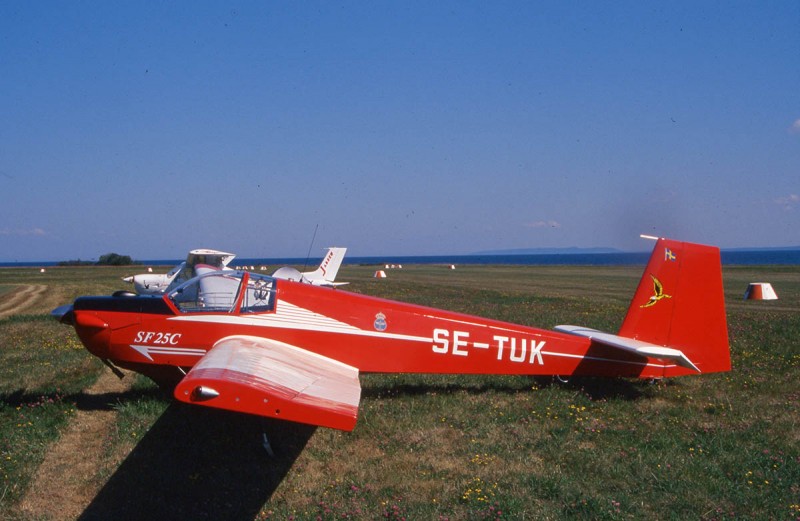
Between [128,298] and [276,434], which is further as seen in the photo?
[128,298]

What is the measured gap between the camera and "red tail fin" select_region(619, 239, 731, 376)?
7625mm

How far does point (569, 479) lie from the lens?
537 cm

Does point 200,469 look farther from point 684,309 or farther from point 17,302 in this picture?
point 17,302

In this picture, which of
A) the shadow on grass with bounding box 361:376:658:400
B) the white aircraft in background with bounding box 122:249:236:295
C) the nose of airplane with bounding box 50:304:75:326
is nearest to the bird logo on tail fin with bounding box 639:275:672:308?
the shadow on grass with bounding box 361:376:658:400

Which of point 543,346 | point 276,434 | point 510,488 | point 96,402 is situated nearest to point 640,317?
point 543,346

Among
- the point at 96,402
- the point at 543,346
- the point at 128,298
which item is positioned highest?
the point at 128,298

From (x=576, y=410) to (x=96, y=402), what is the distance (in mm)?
6351

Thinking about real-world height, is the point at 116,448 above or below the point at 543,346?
below

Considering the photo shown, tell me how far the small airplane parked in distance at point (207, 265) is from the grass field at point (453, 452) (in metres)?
10.8

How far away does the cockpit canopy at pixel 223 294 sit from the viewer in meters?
7.18

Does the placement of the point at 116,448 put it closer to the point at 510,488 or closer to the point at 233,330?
the point at 233,330

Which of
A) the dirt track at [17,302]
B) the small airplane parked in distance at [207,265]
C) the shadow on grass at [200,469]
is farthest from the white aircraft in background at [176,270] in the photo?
the shadow on grass at [200,469]

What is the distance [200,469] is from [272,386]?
1.53 m

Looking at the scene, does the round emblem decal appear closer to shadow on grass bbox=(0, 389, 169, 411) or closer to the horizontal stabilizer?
the horizontal stabilizer
